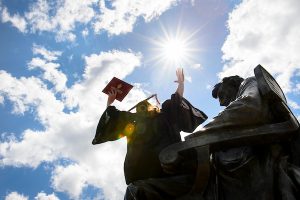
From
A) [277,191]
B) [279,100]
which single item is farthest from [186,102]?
[277,191]

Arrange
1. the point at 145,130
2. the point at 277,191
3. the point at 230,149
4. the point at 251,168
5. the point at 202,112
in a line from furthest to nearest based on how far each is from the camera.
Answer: the point at 202,112, the point at 145,130, the point at 230,149, the point at 251,168, the point at 277,191

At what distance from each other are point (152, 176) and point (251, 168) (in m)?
1.35

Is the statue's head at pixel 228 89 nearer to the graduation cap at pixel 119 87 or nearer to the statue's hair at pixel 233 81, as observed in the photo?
the statue's hair at pixel 233 81

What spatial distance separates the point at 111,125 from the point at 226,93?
6.64ft

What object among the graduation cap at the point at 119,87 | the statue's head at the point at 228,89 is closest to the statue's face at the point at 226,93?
the statue's head at the point at 228,89

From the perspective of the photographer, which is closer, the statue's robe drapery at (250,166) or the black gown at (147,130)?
the statue's robe drapery at (250,166)

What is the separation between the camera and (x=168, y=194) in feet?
13.4

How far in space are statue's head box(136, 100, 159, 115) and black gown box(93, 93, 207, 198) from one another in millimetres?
95

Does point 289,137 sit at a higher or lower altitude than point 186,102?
lower

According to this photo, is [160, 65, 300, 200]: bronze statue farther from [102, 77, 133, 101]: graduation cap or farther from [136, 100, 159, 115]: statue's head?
[102, 77, 133, 101]: graduation cap

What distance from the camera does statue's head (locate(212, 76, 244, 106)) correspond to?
15.9 ft

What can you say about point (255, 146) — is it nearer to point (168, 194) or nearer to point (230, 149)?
point (230, 149)

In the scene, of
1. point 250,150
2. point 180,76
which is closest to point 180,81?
point 180,76

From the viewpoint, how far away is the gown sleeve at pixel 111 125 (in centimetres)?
592
